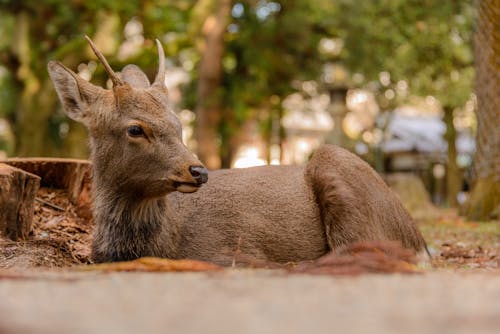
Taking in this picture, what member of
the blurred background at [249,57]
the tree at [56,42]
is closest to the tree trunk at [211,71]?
the blurred background at [249,57]

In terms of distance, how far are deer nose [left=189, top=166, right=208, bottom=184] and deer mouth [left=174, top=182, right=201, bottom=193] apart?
0.14 ft

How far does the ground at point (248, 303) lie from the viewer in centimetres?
246

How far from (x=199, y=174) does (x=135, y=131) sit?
0.75m

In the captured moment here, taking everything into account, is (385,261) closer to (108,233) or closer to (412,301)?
(412,301)

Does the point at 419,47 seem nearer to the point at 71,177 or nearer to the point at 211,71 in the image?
the point at 211,71

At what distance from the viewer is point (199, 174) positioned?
531cm

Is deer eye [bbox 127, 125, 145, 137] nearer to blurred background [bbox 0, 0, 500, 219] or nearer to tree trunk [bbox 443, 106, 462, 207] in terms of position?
blurred background [bbox 0, 0, 500, 219]

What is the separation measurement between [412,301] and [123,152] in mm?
3397

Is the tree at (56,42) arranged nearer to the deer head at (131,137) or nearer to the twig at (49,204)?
the twig at (49,204)

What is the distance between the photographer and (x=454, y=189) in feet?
76.1

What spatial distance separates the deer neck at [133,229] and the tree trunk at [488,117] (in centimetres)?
639

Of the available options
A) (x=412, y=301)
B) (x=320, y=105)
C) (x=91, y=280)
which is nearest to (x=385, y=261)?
(x=412, y=301)

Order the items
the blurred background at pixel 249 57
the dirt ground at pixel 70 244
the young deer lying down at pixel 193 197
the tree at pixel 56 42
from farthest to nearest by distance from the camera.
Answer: the blurred background at pixel 249 57 < the tree at pixel 56 42 < the dirt ground at pixel 70 244 < the young deer lying down at pixel 193 197

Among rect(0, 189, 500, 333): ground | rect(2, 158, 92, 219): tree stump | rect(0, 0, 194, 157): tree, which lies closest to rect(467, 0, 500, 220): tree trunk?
rect(2, 158, 92, 219): tree stump
